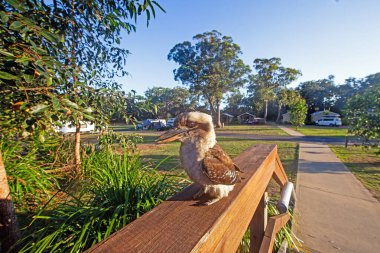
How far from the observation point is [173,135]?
4.12ft

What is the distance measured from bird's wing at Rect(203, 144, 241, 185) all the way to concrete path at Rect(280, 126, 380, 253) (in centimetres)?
253

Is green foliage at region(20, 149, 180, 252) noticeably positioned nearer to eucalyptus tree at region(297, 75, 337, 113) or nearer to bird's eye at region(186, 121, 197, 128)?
bird's eye at region(186, 121, 197, 128)

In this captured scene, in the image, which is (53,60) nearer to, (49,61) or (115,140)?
(49,61)

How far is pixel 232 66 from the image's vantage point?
91.1 ft

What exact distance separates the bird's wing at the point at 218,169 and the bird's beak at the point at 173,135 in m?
0.22

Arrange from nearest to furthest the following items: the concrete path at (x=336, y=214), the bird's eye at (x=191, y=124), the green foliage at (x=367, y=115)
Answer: the bird's eye at (x=191, y=124) → the concrete path at (x=336, y=214) → the green foliage at (x=367, y=115)

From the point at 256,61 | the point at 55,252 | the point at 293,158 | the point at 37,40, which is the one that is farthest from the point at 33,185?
the point at 256,61

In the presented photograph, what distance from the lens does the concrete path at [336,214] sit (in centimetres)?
286

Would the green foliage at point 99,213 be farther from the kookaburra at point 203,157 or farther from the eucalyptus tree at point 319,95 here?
the eucalyptus tree at point 319,95

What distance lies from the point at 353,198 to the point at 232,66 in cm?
2569

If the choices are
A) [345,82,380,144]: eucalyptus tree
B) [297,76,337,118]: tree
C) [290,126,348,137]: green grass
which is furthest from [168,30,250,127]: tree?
[297,76,337,118]: tree

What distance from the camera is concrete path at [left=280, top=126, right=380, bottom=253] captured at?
286 centimetres

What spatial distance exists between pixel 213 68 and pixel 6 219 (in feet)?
89.4

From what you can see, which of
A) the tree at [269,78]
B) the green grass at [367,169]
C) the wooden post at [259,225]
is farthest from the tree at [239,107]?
the wooden post at [259,225]
